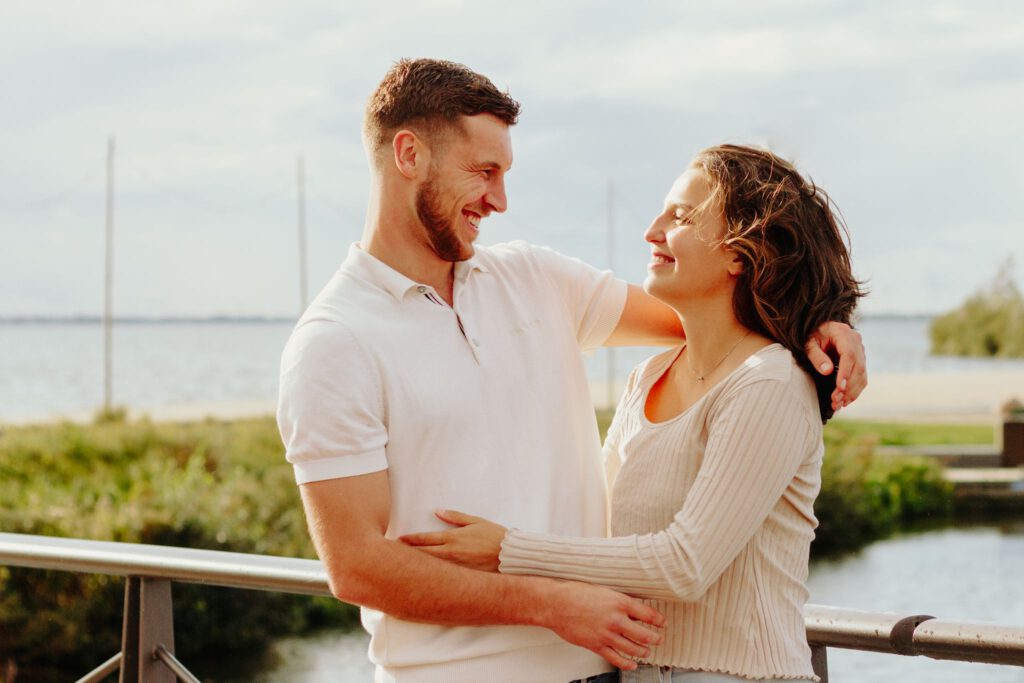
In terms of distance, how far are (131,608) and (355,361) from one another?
1.00m

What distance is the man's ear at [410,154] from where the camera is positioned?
1.94m

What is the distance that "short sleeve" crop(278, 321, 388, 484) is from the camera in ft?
5.64

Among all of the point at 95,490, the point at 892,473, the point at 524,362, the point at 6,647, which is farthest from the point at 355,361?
the point at 892,473

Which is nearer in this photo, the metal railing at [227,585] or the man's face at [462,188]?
the metal railing at [227,585]

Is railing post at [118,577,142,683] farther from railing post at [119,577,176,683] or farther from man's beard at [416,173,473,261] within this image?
man's beard at [416,173,473,261]

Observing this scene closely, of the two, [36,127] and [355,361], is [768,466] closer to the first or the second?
[355,361]

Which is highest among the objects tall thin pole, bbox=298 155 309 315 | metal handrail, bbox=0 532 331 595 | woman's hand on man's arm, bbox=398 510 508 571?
tall thin pole, bbox=298 155 309 315

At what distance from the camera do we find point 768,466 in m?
1.66

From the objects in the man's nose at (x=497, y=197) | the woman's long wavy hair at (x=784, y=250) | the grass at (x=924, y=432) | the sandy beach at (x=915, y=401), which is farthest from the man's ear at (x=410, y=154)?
the grass at (x=924, y=432)

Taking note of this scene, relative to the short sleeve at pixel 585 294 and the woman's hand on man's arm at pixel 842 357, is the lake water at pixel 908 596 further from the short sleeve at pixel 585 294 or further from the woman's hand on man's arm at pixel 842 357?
the woman's hand on man's arm at pixel 842 357

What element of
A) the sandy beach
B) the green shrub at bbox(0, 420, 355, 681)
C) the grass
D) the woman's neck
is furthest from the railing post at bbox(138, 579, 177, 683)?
the grass

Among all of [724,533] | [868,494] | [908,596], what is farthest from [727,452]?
[868,494]

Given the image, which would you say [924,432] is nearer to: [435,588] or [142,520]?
[142,520]

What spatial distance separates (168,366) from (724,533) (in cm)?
6413
